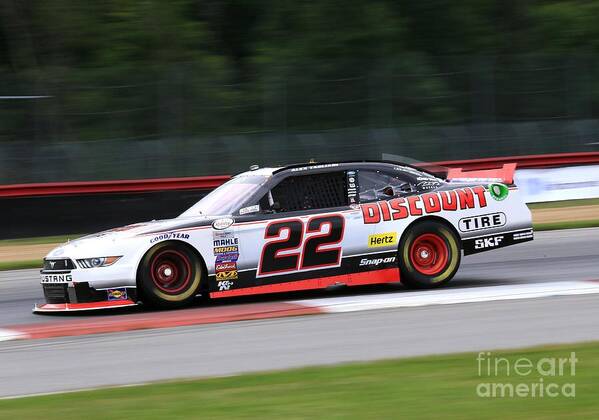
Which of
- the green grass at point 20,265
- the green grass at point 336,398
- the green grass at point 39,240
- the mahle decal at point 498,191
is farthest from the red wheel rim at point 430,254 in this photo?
the green grass at point 39,240

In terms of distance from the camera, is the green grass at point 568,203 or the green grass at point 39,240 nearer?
the green grass at point 39,240

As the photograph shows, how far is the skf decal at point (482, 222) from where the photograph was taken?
11.0m

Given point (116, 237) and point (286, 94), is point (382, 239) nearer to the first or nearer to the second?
point (116, 237)

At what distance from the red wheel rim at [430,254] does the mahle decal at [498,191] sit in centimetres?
81

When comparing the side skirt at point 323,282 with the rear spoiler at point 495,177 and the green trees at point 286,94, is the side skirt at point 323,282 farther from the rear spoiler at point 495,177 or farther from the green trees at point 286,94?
the green trees at point 286,94

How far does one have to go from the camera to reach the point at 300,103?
21391mm

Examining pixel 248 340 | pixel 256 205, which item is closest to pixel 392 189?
pixel 256 205

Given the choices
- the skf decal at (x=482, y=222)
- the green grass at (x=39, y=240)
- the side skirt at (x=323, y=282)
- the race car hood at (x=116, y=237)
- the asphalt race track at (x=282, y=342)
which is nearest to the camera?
the asphalt race track at (x=282, y=342)

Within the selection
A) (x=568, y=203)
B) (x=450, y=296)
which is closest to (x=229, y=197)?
(x=450, y=296)

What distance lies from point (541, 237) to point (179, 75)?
877 centimetres

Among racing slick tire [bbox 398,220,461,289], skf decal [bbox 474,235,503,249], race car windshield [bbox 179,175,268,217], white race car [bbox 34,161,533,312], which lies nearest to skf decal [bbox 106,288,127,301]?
white race car [bbox 34,161,533,312]

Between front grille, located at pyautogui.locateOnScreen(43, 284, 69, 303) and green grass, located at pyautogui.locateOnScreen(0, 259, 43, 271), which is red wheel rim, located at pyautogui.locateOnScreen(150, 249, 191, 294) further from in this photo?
green grass, located at pyautogui.locateOnScreen(0, 259, 43, 271)

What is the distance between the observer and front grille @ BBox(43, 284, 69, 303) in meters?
9.93

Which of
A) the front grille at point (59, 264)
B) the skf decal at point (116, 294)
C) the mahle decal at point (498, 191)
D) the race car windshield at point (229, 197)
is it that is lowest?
the skf decal at point (116, 294)
